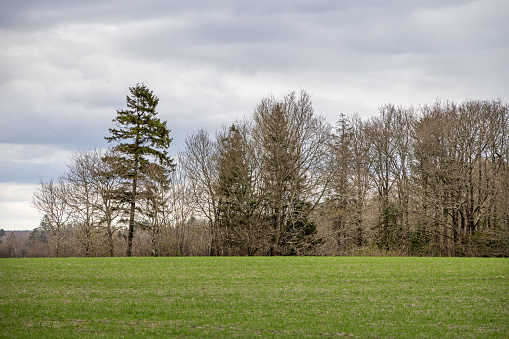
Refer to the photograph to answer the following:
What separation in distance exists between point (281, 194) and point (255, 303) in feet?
88.0

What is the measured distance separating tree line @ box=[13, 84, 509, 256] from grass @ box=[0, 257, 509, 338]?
62.3ft

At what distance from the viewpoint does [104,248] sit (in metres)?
42.4

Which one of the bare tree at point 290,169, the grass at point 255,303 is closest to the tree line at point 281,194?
the bare tree at point 290,169

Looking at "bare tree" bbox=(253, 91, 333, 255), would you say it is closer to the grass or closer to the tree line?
the tree line

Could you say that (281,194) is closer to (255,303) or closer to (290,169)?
(290,169)

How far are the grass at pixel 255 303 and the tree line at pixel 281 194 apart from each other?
19.0 meters

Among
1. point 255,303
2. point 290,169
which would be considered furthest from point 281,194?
point 255,303

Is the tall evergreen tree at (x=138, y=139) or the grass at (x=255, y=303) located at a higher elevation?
the tall evergreen tree at (x=138, y=139)

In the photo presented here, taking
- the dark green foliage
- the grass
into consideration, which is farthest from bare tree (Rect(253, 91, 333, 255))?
the grass

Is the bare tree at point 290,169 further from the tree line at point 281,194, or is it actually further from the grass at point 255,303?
the grass at point 255,303

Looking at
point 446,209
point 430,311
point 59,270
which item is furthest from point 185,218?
point 430,311

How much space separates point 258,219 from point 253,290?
2457 cm

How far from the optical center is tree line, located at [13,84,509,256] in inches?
1591

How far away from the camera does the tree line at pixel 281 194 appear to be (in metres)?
40.4
